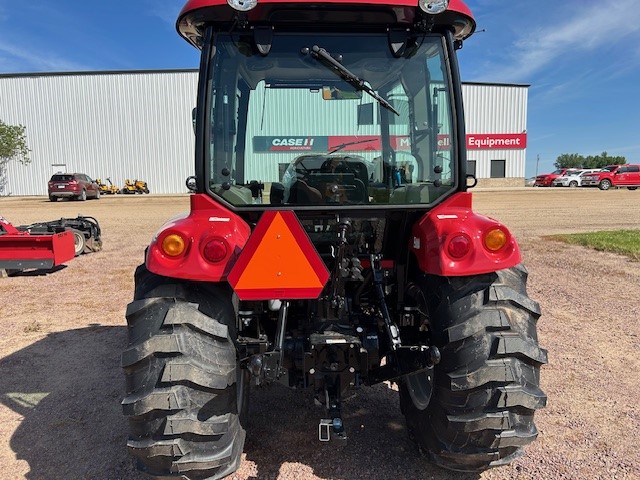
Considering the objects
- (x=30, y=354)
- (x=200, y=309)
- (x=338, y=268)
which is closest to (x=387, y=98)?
(x=338, y=268)

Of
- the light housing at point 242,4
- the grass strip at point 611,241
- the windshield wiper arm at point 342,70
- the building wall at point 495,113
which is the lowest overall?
the grass strip at point 611,241

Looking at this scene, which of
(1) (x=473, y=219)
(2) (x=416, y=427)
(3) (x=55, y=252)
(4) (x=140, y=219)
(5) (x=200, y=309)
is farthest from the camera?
(4) (x=140, y=219)

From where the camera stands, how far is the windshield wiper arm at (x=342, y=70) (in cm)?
250

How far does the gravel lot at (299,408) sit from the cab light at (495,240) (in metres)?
1.31

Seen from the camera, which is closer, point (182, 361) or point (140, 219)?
point (182, 361)

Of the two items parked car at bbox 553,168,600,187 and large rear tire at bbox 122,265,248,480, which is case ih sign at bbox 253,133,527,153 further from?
parked car at bbox 553,168,600,187

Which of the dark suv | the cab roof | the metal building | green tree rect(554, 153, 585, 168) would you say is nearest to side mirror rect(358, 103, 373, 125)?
the cab roof

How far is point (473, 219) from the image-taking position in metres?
2.46

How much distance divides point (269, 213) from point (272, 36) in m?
1.02

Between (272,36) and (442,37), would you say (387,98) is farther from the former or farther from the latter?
(272,36)

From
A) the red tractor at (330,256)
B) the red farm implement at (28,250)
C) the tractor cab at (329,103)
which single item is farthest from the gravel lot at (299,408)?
the tractor cab at (329,103)

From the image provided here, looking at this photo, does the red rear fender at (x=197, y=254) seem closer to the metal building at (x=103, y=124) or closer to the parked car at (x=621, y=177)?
the metal building at (x=103, y=124)

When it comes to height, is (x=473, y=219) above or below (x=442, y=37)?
below

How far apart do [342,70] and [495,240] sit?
119 cm
